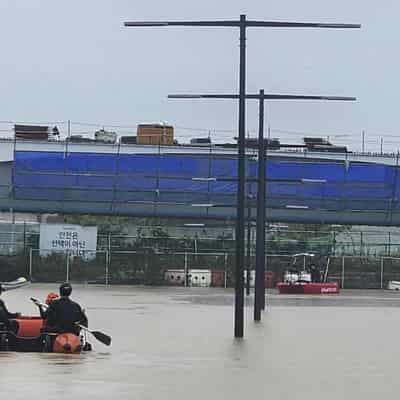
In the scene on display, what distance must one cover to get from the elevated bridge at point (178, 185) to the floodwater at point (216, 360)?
105 ft

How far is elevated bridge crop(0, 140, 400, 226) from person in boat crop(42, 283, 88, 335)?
1948 inches

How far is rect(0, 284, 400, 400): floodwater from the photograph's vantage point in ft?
53.2

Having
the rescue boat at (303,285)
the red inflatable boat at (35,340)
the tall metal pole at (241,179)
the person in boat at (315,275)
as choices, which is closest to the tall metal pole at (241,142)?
the tall metal pole at (241,179)

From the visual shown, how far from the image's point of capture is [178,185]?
72188 millimetres

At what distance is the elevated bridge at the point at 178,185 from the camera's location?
71.2 meters

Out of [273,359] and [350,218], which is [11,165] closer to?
[350,218]

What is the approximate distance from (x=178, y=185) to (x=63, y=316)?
167ft

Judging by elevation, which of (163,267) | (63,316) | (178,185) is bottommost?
(63,316)

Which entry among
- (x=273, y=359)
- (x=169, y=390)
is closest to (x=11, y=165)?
(x=273, y=359)

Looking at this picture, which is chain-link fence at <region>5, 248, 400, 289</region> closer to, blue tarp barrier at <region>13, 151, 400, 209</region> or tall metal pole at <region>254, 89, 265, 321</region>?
blue tarp barrier at <region>13, 151, 400, 209</region>

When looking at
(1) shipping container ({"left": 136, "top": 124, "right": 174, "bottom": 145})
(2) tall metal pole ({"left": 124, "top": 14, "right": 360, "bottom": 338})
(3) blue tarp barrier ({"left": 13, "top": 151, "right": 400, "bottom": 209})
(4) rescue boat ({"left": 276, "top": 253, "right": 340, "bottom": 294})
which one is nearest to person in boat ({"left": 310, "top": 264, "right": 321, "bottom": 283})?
(4) rescue boat ({"left": 276, "top": 253, "right": 340, "bottom": 294})

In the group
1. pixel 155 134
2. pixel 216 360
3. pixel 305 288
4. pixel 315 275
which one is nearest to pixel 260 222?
pixel 216 360

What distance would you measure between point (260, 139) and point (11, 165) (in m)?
39.5

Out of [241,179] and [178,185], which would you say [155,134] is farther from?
[241,179]
